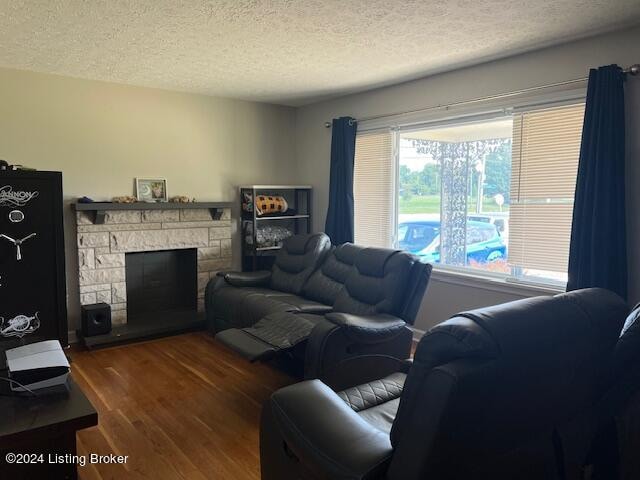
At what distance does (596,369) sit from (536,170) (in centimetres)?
230

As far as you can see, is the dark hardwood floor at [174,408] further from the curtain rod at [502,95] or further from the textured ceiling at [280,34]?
the curtain rod at [502,95]

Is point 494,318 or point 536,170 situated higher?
point 536,170

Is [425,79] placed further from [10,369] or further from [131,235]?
[10,369]

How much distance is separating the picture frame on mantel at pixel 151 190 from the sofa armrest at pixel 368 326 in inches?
98.6

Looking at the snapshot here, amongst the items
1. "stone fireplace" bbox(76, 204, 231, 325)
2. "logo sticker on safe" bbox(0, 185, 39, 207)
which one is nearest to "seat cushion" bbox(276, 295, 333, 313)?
"stone fireplace" bbox(76, 204, 231, 325)

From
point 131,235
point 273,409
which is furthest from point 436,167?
point 273,409

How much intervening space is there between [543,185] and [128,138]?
12.0ft

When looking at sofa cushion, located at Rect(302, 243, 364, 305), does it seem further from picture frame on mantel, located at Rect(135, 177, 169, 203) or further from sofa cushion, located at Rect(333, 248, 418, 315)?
picture frame on mantel, located at Rect(135, 177, 169, 203)

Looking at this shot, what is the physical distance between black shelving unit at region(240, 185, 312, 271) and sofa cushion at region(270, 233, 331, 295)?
0.57 m

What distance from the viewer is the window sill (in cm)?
348

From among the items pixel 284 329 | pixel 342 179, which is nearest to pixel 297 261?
pixel 342 179

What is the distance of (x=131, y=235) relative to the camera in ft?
14.8

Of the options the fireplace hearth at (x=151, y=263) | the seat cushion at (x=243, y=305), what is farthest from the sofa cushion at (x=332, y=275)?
the fireplace hearth at (x=151, y=263)

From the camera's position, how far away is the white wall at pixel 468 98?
3023 millimetres
